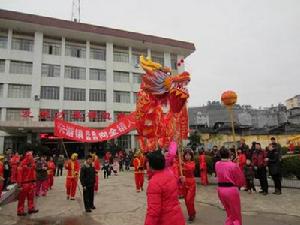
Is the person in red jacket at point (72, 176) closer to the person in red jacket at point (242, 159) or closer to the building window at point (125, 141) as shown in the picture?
the person in red jacket at point (242, 159)

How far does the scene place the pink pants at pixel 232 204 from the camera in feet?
16.8

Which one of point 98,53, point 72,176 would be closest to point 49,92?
point 98,53

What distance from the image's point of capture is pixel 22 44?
3266cm

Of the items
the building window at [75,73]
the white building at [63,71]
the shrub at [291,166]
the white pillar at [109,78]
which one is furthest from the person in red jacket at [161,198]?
the building window at [75,73]

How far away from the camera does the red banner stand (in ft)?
53.2

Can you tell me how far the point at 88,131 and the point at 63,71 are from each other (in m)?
18.9

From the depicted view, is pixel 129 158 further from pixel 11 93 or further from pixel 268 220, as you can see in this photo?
pixel 268 220

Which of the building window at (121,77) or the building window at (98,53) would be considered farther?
the building window at (121,77)

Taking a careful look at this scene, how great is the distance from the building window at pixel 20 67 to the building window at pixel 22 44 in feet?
5.26

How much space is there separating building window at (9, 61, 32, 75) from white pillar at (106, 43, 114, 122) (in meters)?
8.41

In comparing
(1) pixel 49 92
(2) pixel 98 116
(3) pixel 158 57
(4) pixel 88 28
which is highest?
(4) pixel 88 28

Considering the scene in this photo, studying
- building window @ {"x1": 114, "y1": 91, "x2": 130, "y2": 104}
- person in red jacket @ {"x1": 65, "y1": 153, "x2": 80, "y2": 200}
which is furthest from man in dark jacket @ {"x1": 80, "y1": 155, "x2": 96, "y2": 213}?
building window @ {"x1": 114, "y1": 91, "x2": 130, "y2": 104}

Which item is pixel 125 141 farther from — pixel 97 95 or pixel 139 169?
pixel 139 169

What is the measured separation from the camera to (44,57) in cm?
3322
